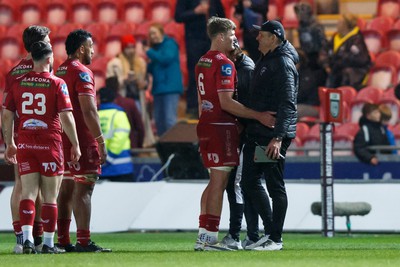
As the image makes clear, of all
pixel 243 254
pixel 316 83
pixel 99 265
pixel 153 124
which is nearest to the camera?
pixel 99 265

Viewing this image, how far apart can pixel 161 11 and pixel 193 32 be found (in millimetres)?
5122

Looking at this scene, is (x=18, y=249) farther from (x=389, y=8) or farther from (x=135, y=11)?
(x=135, y=11)

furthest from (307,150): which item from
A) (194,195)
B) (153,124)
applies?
(153,124)

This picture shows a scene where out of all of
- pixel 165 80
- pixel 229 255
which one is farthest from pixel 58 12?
pixel 229 255

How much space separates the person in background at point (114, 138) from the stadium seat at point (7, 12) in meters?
9.14

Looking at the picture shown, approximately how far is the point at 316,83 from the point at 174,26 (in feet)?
15.3

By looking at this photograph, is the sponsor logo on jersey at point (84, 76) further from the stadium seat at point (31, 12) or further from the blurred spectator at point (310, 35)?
the stadium seat at point (31, 12)

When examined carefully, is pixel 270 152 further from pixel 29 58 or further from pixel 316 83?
pixel 316 83

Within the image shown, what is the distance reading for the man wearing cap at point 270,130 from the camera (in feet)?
44.0

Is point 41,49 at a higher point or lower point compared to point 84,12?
lower

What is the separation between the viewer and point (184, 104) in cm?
2359

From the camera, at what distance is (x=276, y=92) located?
531 inches

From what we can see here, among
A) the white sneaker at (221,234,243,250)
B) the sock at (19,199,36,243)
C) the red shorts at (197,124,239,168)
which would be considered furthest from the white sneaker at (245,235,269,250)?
the sock at (19,199,36,243)

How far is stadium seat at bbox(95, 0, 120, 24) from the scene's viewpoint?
27.4m
